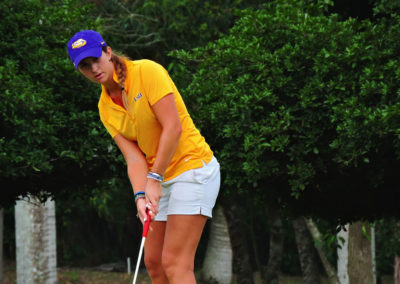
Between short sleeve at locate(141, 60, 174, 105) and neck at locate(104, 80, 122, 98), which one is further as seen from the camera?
neck at locate(104, 80, 122, 98)

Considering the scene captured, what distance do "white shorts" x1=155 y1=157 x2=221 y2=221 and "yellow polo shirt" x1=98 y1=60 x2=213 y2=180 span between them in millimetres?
42

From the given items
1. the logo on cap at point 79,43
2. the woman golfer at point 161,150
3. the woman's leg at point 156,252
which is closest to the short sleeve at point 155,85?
the woman golfer at point 161,150

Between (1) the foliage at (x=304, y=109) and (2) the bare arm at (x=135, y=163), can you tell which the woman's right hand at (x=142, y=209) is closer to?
(2) the bare arm at (x=135, y=163)

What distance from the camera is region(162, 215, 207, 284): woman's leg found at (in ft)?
11.9

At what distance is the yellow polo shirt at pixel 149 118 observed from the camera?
3.62 m

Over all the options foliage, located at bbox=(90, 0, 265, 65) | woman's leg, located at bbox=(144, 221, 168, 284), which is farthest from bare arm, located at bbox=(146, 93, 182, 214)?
foliage, located at bbox=(90, 0, 265, 65)

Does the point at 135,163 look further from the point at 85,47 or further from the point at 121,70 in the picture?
the point at 85,47

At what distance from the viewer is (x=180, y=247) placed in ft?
12.0

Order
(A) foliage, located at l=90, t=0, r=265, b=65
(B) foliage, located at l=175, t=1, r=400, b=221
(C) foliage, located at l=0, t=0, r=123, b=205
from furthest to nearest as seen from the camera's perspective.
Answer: (A) foliage, located at l=90, t=0, r=265, b=65
(C) foliage, located at l=0, t=0, r=123, b=205
(B) foliage, located at l=175, t=1, r=400, b=221

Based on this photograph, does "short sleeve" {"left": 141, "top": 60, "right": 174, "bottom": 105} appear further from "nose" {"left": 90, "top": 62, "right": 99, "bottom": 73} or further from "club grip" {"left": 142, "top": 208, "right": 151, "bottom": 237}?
"club grip" {"left": 142, "top": 208, "right": 151, "bottom": 237}

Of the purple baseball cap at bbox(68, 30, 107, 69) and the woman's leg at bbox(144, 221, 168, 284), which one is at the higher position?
the purple baseball cap at bbox(68, 30, 107, 69)

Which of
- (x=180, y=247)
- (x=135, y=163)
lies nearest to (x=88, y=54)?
(x=135, y=163)

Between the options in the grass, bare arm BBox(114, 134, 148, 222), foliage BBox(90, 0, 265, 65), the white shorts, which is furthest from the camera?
the grass

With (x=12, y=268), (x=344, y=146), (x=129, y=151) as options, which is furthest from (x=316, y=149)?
(x=12, y=268)
